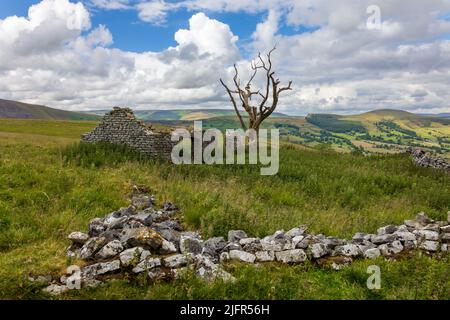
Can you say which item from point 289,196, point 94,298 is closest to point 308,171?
point 289,196

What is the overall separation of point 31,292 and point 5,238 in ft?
8.40

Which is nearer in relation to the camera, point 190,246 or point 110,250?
point 110,250

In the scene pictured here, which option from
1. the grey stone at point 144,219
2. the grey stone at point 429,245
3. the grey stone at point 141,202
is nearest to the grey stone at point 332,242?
the grey stone at point 429,245

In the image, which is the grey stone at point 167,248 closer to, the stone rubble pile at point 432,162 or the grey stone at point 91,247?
the grey stone at point 91,247

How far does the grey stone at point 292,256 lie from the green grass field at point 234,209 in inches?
7.5

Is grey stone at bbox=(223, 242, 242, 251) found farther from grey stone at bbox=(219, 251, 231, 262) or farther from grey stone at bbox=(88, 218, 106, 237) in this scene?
grey stone at bbox=(88, 218, 106, 237)

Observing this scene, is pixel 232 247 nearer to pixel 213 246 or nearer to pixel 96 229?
pixel 213 246

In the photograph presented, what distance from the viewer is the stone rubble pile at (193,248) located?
597 cm

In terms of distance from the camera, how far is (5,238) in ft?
24.2

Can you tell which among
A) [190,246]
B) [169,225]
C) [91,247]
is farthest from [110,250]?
[169,225]

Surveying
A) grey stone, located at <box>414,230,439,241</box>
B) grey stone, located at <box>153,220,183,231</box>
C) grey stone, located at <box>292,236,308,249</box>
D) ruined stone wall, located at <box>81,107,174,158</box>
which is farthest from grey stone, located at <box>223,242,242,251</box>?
ruined stone wall, located at <box>81,107,174,158</box>

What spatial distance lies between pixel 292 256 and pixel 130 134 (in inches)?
564

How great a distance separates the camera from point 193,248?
22.3 feet

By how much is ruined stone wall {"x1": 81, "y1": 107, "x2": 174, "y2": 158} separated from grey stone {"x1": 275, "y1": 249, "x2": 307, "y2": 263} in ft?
43.1
